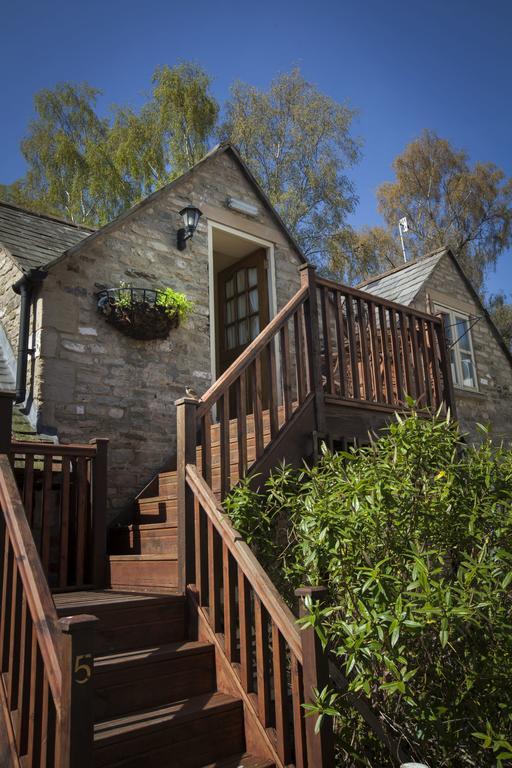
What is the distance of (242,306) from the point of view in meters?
7.82

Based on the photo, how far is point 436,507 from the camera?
279cm

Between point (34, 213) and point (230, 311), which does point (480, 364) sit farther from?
point (34, 213)

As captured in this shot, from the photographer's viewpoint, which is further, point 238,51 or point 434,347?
point 238,51

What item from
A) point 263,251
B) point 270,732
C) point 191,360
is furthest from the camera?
point 263,251

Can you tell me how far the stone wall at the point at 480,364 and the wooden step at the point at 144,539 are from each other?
257 inches

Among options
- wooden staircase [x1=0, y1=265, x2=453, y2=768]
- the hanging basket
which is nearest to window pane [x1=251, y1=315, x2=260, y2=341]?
the hanging basket

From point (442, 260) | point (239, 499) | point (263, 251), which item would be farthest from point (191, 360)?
point (442, 260)

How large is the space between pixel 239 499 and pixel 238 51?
1050cm

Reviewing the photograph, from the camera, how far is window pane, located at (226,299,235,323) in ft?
26.0

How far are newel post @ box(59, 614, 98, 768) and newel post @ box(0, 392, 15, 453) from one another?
67.8 inches

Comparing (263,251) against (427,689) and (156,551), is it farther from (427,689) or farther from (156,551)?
(427,689)

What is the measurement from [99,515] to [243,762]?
2.13 metres

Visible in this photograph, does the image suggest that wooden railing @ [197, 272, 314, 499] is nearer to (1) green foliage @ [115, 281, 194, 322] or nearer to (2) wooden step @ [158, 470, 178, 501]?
(2) wooden step @ [158, 470, 178, 501]

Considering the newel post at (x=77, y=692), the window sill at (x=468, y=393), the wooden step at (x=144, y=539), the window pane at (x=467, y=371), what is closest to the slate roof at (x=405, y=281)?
the window pane at (x=467, y=371)
